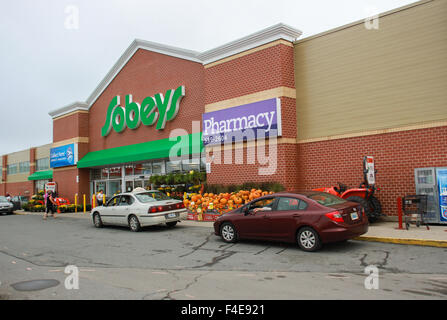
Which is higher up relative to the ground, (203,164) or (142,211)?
(203,164)

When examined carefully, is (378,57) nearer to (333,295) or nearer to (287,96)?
(287,96)

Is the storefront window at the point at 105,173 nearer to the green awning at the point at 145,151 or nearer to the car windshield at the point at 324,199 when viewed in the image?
the green awning at the point at 145,151

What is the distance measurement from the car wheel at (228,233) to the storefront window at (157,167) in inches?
519

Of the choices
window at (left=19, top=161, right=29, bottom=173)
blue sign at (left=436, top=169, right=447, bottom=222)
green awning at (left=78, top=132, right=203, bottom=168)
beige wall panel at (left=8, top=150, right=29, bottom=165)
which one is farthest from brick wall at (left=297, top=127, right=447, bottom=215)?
beige wall panel at (left=8, top=150, right=29, bottom=165)

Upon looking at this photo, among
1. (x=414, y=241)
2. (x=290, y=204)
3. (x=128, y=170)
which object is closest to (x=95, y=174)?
(x=128, y=170)

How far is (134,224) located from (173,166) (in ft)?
28.6

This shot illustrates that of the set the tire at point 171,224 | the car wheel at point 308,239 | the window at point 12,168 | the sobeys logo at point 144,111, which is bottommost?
the tire at point 171,224

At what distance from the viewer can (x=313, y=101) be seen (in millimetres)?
15477

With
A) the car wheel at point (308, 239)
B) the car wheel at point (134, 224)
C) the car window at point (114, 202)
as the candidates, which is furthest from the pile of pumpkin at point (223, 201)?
the car wheel at point (308, 239)

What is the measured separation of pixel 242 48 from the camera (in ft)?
55.7

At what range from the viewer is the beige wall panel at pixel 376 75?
12.3m

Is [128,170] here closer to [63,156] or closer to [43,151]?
[63,156]

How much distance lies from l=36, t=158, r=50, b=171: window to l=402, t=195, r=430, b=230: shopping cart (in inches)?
1547

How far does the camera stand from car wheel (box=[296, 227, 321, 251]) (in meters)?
8.36
